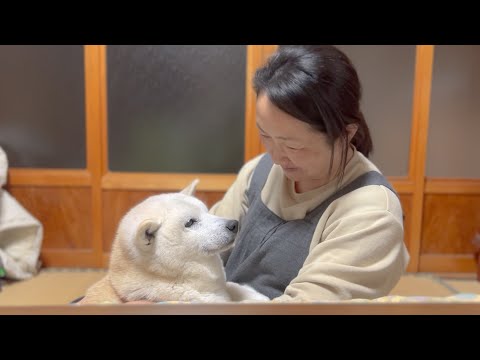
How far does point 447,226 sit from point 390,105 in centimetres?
60

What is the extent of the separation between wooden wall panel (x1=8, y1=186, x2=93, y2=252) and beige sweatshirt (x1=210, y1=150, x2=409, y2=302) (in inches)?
51.4

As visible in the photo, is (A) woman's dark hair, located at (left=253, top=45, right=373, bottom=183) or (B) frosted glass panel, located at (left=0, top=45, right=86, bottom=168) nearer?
(A) woman's dark hair, located at (left=253, top=45, right=373, bottom=183)

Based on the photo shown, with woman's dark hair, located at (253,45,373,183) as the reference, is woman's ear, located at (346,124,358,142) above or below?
below

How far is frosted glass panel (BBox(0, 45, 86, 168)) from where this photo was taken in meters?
1.91

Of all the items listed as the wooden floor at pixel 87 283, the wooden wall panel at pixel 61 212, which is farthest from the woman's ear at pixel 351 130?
the wooden wall panel at pixel 61 212

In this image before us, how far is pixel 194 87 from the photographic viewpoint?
200 cm

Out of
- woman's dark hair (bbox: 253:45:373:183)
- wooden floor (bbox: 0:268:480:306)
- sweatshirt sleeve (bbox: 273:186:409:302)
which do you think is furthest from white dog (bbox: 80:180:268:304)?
wooden floor (bbox: 0:268:480:306)

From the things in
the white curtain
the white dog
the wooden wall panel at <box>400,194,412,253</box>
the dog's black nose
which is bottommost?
the white curtain

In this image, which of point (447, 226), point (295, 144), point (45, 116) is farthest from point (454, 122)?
point (45, 116)

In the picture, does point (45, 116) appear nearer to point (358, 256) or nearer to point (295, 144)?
point (295, 144)

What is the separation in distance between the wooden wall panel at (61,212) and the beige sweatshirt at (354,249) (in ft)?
4.28

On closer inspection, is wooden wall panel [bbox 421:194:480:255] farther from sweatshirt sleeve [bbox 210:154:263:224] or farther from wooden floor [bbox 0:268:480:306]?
sweatshirt sleeve [bbox 210:154:263:224]

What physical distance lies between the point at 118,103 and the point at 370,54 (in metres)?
1.04

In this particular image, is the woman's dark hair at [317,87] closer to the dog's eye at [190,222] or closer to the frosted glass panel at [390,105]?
the dog's eye at [190,222]
